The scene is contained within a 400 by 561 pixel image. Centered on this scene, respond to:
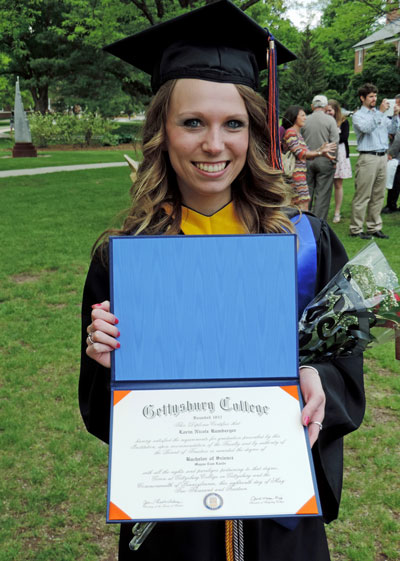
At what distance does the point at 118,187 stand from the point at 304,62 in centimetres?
3081

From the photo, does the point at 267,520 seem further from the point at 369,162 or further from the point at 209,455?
the point at 369,162

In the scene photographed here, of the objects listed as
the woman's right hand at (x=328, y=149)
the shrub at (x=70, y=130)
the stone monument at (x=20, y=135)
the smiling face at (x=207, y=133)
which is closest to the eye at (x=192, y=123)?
the smiling face at (x=207, y=133)

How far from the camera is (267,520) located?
1462 millimetres

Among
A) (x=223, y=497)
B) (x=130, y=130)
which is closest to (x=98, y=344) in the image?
(x=223, y=497)

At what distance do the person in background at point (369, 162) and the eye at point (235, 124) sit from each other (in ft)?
22.1

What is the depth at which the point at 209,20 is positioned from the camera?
1.58 meters

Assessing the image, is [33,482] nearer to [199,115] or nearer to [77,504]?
[77,504]

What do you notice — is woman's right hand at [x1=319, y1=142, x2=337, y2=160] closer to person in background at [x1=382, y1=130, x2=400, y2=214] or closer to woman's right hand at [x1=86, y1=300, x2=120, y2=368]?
person in background at [x1=382, y1=130, x2=400, y2=214]

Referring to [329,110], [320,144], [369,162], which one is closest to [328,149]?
[320,144]

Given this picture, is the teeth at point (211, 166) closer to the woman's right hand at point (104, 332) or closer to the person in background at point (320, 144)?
the woman's right hand at point (104, 332)

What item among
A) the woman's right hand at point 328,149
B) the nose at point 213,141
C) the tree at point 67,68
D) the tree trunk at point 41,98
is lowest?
the woman's right hand at point 328,149

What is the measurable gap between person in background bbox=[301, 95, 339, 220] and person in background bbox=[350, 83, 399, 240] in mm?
411

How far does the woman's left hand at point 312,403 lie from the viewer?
1.16m

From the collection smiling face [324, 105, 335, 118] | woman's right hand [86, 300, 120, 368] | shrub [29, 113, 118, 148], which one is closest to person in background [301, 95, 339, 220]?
smiling face [324, 105, 335, 118]
